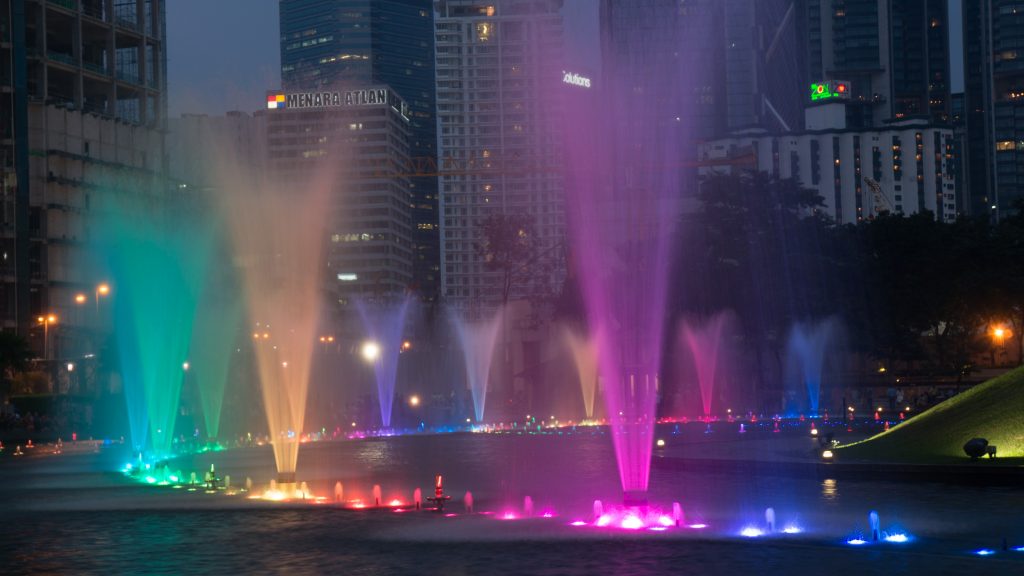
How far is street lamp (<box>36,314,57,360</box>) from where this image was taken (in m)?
77.0

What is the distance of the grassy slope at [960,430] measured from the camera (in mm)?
28016

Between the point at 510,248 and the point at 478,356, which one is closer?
the point at 478,356

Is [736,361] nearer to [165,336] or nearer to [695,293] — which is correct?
[695,293]

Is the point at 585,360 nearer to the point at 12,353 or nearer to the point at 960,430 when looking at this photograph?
the point at 12,353

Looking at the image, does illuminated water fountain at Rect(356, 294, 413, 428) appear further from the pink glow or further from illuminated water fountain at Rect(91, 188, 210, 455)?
the pink glow

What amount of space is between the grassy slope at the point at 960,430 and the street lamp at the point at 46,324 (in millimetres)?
57317

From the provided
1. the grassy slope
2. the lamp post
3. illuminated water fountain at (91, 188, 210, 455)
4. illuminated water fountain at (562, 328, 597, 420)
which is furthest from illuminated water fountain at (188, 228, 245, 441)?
the lamp post

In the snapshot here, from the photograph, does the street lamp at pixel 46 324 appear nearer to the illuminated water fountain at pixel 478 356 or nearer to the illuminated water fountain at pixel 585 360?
the illuminated water fountain at pixel 478 356

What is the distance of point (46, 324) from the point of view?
7650 cm

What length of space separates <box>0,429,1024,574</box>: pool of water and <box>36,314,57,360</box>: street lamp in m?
46.5

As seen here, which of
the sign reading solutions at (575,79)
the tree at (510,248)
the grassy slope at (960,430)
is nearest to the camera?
Answer: the grassy slope at (960,430)

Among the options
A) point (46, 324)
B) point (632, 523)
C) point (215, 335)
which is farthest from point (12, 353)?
point (632, 523)

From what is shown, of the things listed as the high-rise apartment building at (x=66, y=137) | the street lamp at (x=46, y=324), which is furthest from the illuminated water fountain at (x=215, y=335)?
the street lamp at (x=46, y=324)

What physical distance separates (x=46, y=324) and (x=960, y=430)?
59644mm
